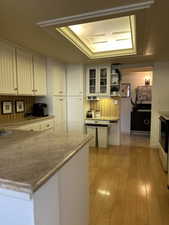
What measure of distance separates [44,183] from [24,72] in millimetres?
2870

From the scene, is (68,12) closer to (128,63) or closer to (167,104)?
(128,63)

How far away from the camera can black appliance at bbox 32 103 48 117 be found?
12.3 ft

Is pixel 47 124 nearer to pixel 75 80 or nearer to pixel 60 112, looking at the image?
pixel 60 112

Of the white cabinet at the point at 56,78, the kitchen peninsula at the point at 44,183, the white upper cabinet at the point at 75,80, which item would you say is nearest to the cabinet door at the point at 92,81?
the white upper cabinet at the point at 75,80

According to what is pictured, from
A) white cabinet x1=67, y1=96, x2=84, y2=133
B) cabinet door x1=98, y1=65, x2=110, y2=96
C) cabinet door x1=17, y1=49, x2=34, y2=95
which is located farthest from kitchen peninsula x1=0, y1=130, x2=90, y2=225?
cabinet door x1=98, y1=65, x2=110, y2=96

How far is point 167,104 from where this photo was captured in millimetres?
4367

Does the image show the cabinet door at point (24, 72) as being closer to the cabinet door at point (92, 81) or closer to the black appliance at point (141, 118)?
the cabinet door at point (92, 81)

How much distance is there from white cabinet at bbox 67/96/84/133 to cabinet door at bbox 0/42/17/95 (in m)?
1.93

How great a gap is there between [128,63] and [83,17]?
9.51ft

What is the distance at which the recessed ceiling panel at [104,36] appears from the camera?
2459mm

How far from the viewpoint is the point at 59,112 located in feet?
14.1

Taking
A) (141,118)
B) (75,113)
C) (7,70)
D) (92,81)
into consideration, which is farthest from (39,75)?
(141,118)

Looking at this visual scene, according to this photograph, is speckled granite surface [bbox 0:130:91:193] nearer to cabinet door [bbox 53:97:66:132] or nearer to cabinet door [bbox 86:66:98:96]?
cabinet door [bbox 53:97:66:132]

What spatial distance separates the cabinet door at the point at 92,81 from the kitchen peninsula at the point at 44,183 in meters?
3.24
